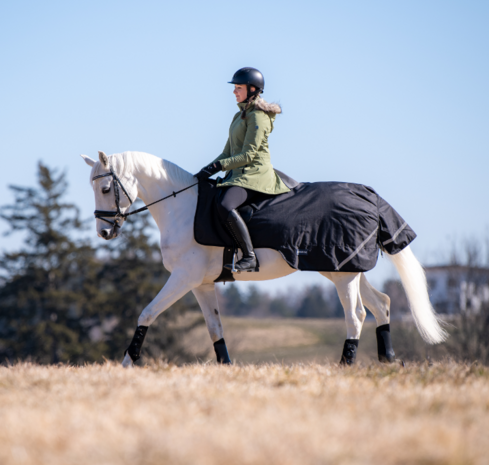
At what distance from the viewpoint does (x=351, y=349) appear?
6.67 m

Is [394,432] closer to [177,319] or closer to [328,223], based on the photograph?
[328,223]

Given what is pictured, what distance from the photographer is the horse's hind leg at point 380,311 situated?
6.93 m

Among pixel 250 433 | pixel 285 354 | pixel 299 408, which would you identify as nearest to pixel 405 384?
pixel 299 408

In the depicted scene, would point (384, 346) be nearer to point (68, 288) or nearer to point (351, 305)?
point (351, 305)

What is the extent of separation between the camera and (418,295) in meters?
7.15

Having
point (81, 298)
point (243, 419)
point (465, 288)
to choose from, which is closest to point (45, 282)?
point (81, 298)

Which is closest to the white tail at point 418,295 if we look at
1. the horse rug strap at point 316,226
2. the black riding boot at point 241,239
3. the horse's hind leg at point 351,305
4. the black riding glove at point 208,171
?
Result: the horse rug strap at point 316,226

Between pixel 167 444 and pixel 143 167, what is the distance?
4.63 metres

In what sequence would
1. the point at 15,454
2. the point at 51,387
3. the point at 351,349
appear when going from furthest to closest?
the point at 351,349 < the point at 51,387 < the point at 15,454

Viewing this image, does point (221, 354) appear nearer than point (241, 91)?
No

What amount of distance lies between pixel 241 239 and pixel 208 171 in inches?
36.2

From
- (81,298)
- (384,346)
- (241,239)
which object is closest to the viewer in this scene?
(241,239)

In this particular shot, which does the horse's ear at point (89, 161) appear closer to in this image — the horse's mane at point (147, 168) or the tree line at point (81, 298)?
the horse's mane at point (147, 168)

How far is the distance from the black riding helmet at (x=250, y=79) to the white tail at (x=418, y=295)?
256 centimetres
